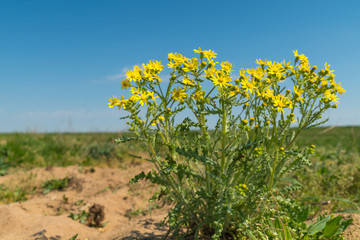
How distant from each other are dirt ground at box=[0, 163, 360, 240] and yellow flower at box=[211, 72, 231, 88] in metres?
1.49

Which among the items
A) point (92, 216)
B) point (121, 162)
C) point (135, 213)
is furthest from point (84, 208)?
point (121, 162)

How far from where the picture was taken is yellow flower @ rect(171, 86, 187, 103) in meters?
2.19

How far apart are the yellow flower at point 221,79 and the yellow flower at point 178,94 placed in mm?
263

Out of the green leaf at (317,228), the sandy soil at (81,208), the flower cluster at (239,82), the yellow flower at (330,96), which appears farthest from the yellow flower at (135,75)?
the green leaf at (317,228)

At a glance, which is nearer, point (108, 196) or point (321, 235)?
point (321, 235)

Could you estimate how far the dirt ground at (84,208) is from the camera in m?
3.22

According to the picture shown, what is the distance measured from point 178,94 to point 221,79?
0.35 metres

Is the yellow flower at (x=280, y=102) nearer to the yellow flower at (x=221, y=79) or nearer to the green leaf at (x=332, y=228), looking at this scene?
the yellow flower at (x=221, y=79)

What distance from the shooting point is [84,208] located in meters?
4.24

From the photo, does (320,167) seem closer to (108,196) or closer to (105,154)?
(108,196)

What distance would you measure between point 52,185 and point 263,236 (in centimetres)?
404

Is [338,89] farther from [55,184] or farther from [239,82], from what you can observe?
[55,184]

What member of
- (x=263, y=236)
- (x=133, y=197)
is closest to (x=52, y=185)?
(x=133, y=197)

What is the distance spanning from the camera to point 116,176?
5590 millimetres
